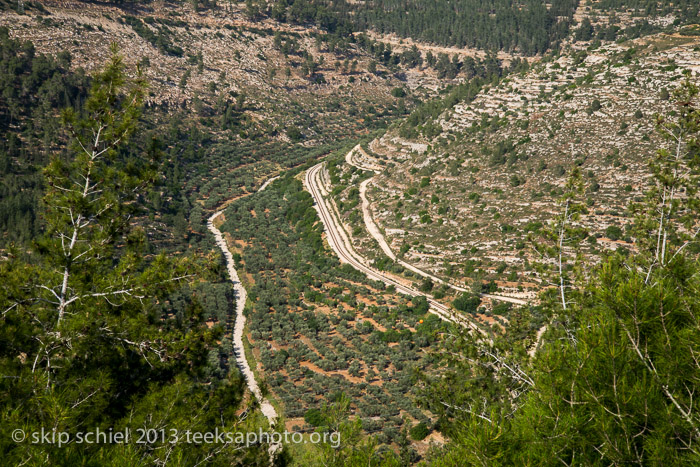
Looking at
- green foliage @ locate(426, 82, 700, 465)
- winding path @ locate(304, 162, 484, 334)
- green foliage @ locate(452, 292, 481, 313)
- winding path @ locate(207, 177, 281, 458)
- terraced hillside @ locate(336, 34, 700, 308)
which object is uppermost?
green foliage @ locate(426, 82, 700, 465)

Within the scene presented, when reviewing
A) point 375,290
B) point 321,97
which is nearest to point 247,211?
point 375,290

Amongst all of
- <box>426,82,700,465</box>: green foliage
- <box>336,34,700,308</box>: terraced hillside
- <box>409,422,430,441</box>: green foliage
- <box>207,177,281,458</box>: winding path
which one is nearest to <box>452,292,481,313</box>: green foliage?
<box>336,34,700,308</box>: terraced hillside

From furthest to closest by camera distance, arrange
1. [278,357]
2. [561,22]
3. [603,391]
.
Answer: [561,22] < [278,357] < [603,391]

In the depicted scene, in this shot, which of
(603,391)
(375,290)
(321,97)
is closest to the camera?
(603,391)

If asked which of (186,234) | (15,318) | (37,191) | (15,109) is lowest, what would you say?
(186,234)

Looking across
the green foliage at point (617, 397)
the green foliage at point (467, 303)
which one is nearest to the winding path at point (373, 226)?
the green foliage at point (467, 303)

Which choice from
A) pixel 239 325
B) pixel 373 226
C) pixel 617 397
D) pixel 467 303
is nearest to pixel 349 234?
pixel 373 226

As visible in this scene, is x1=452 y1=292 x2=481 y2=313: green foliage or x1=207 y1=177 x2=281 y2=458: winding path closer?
x1=207 y1=177 x2=281 y2=458: winding path

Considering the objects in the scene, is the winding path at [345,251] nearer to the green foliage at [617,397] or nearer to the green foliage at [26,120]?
the green foliage at [617,397]

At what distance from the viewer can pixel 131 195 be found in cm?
1566

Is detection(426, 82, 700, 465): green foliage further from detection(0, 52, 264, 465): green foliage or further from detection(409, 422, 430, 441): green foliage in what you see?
detection(409, 422, 430, 441): green foliage

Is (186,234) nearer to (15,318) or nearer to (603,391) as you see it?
(15,318)

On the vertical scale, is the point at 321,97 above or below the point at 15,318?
below

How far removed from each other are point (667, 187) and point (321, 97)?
11794cm
